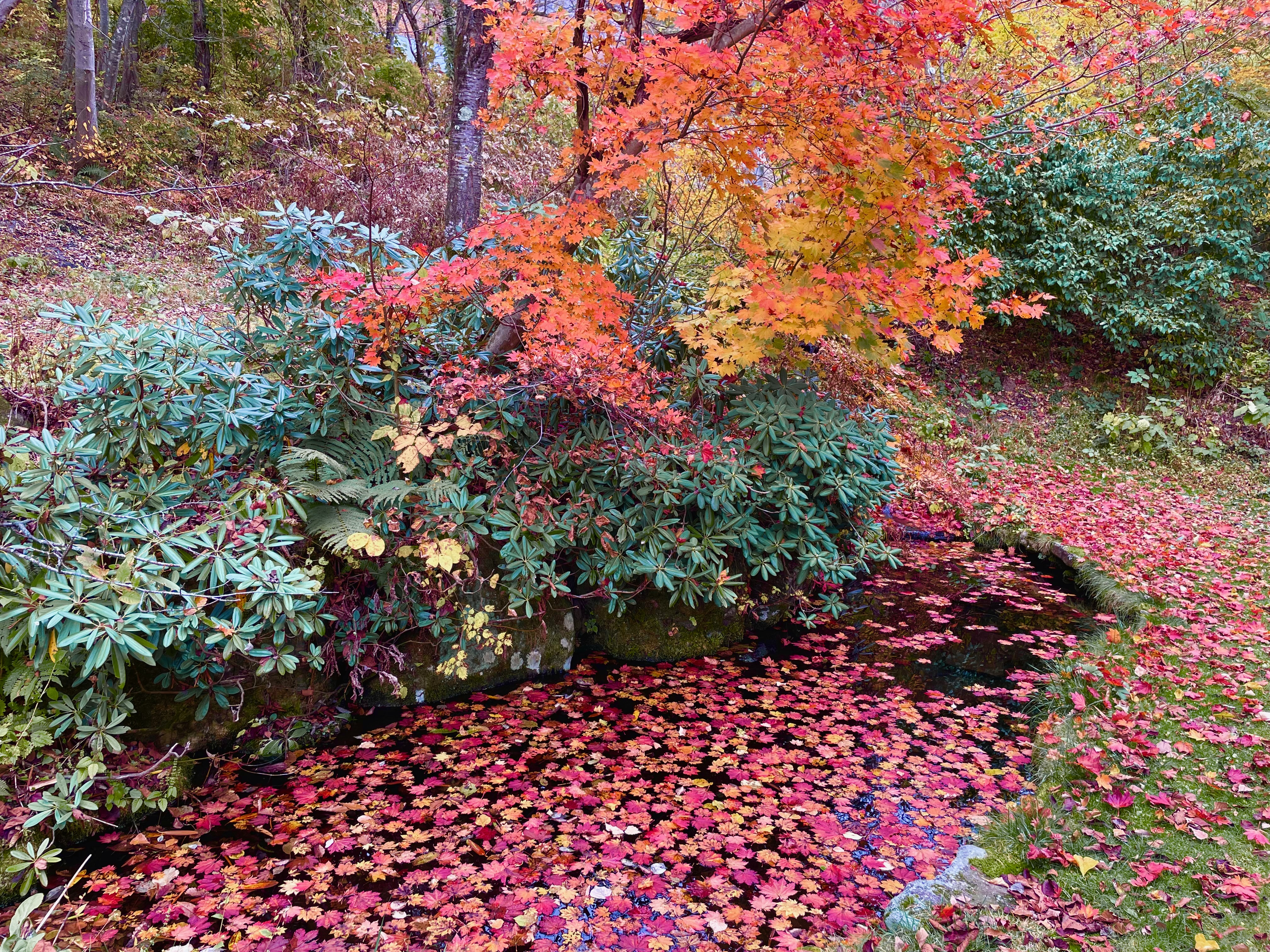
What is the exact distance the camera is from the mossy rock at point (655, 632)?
5371 mm

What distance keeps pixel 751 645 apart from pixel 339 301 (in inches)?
143

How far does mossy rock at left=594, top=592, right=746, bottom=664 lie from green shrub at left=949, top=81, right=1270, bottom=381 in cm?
792

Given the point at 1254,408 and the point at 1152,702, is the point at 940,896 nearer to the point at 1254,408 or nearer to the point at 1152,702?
the point at 1152,702

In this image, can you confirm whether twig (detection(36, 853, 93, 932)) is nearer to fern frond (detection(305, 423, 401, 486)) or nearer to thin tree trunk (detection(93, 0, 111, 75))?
fern frond (detection(305, 423, 401, 486))

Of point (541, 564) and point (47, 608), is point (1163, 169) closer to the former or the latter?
point (541, 564)

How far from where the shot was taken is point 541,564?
4652mm

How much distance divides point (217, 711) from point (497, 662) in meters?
1.58

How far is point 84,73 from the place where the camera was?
31.9 feet

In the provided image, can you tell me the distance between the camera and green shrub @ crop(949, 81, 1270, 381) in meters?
10.7

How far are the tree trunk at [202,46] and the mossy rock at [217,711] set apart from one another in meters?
11.5

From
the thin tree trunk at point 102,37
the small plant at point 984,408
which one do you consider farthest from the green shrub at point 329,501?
the thin tree trunk at point 102,37

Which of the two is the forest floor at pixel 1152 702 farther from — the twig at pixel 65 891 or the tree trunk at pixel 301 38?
the tree trunk at pixel 301 38

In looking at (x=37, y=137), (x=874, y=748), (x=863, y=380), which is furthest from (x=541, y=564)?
(x=37, y=137)

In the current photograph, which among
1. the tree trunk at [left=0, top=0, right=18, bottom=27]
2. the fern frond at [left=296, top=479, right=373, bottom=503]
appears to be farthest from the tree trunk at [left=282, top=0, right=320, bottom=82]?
the fern frond at [left=296, top=479, right=373, bottom=503]
